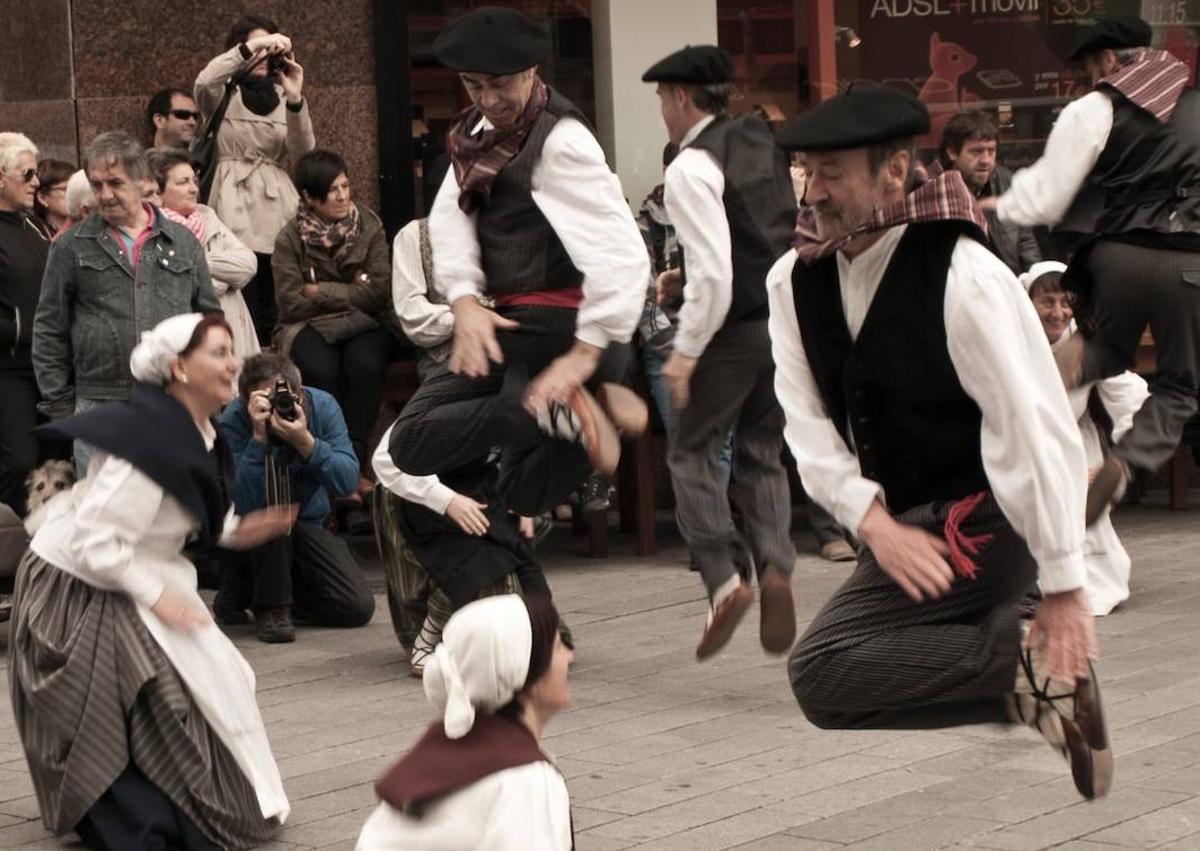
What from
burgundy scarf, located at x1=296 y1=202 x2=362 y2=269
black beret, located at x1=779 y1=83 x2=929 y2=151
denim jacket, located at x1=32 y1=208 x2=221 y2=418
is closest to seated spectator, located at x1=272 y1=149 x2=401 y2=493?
burgundy scarf, located at x1=296 y1=202 x2=362 y2=269

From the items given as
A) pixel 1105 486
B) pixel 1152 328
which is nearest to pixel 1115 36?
pixel 1152 328

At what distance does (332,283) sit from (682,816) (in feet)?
15.2

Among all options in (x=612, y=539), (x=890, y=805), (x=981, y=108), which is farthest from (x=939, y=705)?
(x=981, y=108)

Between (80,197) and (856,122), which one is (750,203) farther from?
(80,197)

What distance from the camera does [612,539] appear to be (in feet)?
41.2

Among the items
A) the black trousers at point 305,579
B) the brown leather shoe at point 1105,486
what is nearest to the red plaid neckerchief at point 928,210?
the brown leather shoe at point 1105,486

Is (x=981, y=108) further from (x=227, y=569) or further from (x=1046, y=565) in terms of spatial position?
(x=1046, y=565)

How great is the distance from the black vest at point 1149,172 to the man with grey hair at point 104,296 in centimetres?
377

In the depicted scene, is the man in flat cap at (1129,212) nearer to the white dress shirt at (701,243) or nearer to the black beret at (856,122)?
the white dress shirt at (701,243)

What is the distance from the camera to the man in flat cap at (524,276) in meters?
6.38

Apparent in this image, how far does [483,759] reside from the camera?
4441 mm

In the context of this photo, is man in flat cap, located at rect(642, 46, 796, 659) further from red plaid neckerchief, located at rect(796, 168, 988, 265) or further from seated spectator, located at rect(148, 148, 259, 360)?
seated spectator, located at rect(148, 148, 259, 360)

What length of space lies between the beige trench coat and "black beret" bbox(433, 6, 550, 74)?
4.72 m

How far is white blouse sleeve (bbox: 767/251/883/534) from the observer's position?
17.5ft
